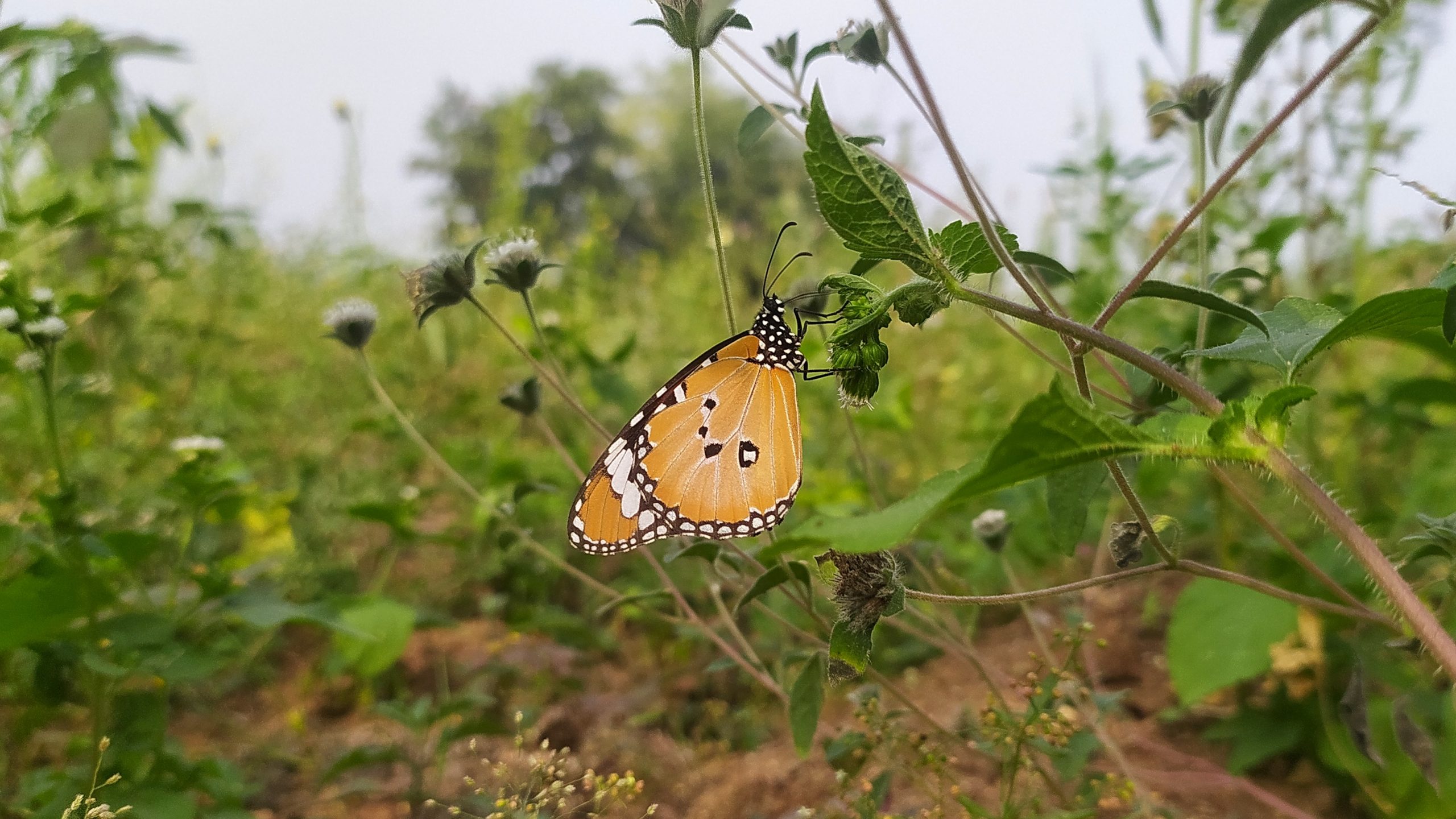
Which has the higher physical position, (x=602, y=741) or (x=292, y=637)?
(x=292, y=637)

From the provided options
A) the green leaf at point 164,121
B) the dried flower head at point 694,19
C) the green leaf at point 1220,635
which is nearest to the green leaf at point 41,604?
the green leaf at point 164,121

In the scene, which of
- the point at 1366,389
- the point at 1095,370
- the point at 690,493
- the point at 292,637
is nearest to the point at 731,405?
the point at 690,493

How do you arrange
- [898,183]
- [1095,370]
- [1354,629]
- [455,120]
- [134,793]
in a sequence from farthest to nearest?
[455,120]
[1095,370]
[1354,629]
[134,793]
[898,183]

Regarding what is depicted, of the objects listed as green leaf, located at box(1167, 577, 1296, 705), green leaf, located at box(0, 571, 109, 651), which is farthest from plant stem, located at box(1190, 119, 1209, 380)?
green leaf, located at box(0, 571, 109, 651)

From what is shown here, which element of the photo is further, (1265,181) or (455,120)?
(455,120)

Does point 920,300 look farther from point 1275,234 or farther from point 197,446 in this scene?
point 197,446

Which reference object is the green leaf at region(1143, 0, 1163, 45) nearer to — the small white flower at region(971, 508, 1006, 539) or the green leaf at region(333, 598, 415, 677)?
the small white flower at region(971, 508, 1006, 539)

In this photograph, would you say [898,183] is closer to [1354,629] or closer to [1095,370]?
Result: [1354,629]
